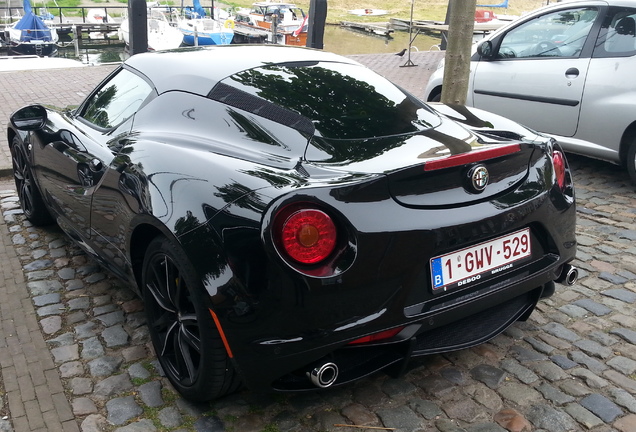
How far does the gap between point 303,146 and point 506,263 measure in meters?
1.01

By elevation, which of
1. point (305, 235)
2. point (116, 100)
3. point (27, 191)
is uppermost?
point (116, 100)

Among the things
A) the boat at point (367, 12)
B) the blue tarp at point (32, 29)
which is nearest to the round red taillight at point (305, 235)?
the blue tarp at point (32, 29)

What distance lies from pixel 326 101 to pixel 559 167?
118 cm

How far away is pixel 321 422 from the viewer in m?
2.85

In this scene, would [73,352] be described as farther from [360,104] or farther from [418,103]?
[418,103]

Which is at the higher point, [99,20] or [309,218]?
[99,20]

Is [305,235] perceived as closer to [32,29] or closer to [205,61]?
[205,61]

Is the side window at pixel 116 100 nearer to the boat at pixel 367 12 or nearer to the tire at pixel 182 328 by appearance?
the tire at pixel 182 328

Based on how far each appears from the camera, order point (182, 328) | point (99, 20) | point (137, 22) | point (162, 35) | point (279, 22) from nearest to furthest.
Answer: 1. point (182, 328)
2. point (137, 22)
3. point (162, 35)
4. point (279, 22)
5. point (99, 20)

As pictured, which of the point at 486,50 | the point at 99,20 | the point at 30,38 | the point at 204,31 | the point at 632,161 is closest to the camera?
the point at 632,161

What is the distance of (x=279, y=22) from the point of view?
116 feet

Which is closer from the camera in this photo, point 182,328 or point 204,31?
point 182,328

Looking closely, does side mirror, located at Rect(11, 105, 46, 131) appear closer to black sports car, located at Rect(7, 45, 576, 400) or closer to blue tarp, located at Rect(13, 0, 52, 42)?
black sports car, located at Rect(7, 45, 576, 400)

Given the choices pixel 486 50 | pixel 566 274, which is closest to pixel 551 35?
pixel 486 50
